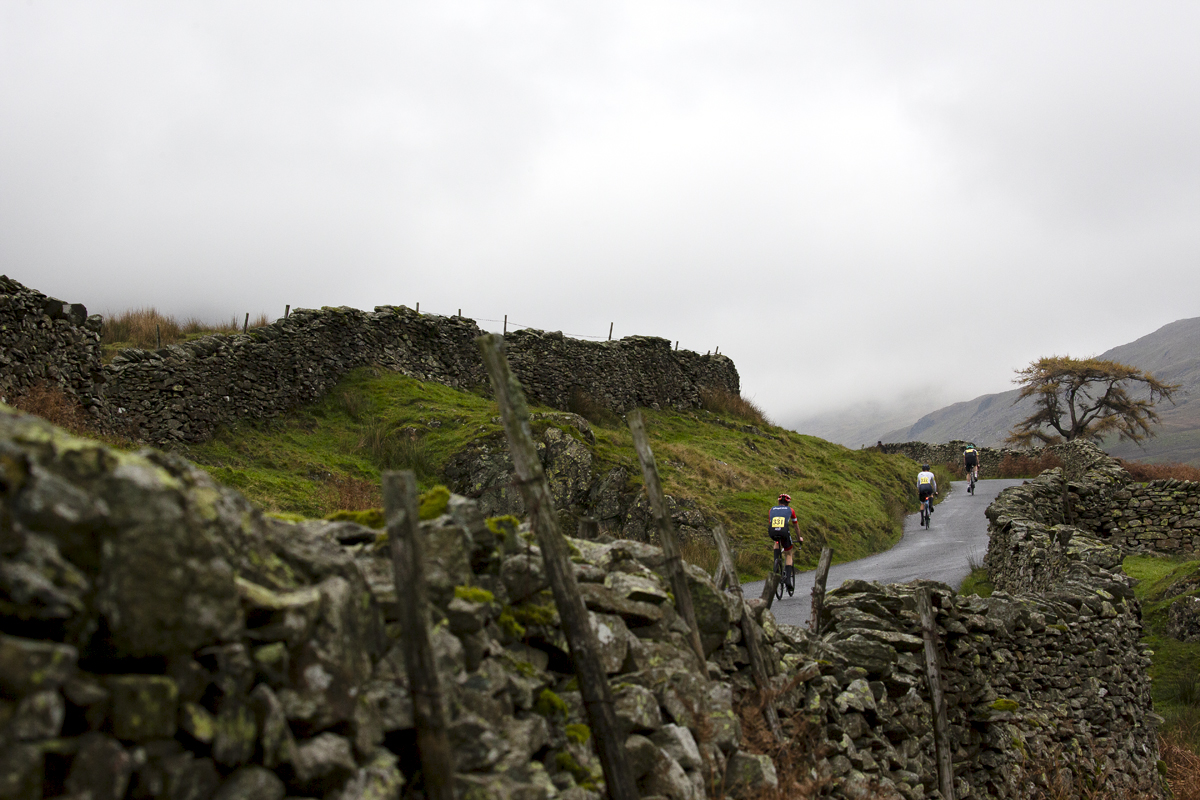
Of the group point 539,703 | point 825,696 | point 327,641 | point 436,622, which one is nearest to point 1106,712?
point 825,696

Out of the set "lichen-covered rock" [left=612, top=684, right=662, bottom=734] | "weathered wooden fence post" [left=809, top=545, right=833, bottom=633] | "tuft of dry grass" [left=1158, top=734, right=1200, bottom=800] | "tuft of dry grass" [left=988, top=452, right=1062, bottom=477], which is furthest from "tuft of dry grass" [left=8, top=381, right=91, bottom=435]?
"tuft of dry grass" [left=988, top=452, right=1062, bottom=477]

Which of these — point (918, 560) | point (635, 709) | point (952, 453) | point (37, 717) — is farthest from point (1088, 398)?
point (37, 717)

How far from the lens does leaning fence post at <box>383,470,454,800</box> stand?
3676mm

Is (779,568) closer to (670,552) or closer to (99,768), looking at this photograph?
(670,552)

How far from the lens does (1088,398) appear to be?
5641cm

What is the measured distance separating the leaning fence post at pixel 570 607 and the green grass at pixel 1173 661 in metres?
14.0

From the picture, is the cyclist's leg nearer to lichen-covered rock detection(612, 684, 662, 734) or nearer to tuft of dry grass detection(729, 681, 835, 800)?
tuft of dry grass detection(729, 681, 835, 800)

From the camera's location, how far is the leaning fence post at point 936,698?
923cm

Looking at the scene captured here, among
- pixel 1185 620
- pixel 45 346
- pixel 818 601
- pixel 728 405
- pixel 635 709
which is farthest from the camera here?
pixel 728 405

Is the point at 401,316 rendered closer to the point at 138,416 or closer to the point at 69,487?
the point at 138,416

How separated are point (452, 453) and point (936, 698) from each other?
466 inches

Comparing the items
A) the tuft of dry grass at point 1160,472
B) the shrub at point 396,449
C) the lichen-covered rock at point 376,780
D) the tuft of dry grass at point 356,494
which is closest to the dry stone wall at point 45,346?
the tuft of dry grass at point 356,494

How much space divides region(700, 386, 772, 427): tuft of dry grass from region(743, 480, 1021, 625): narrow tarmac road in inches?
418

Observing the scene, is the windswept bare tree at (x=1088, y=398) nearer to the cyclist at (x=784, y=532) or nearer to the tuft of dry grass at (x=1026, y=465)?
the tuft of dry grass at (x=1026, y=465)
